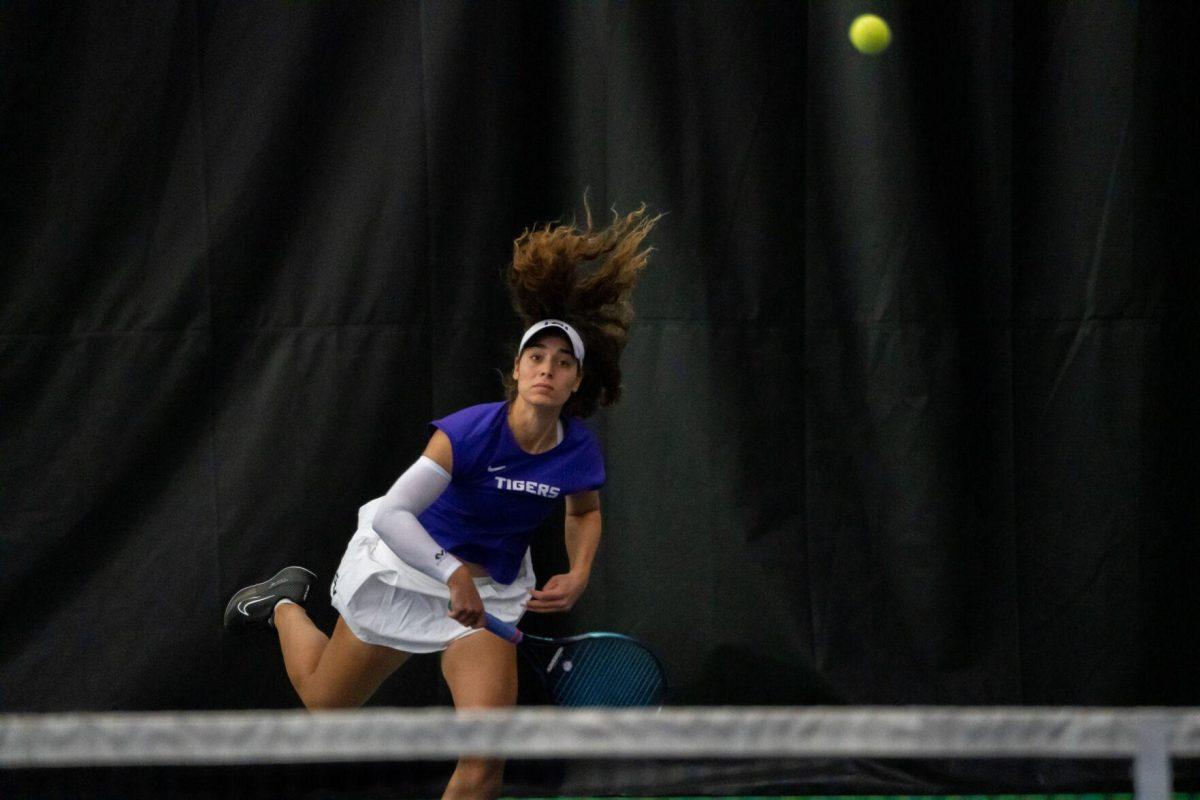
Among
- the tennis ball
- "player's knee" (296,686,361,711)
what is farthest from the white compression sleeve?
the tennis ball

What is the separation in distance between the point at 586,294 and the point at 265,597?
948 millimetres

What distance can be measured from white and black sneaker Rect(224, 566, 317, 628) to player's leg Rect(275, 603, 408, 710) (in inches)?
5.5

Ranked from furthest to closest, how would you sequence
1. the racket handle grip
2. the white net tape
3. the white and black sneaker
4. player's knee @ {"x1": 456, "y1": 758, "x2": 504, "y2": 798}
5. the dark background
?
the dark background → the white and black sneaker → the racket handle grip → player's knee @ {"x1": 456, "y1": 758, "x2": 504, "y2": 798} → the white net tape

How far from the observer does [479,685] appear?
2.54 meters

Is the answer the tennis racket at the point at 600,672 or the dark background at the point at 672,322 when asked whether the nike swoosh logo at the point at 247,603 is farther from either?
the tennis racket at the point at 600,672

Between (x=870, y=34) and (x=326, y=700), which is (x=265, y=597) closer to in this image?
(x=326, y=700)

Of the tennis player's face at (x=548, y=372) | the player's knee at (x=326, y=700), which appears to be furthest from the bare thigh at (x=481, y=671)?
the tennis player's face at (x=548, y=372)

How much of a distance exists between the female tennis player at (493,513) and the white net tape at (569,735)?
112cm

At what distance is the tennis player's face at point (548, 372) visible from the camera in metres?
2.57

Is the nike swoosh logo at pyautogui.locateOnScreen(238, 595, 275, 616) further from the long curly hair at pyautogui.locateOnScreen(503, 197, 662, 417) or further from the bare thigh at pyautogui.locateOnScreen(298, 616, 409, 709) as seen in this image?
the long curly hair at pyautogui.locateOnScreen(503, 197, 662, 417)

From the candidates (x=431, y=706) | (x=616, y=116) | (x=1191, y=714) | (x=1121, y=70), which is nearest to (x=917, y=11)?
(x=1121, y=70)

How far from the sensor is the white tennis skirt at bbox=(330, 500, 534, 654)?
264cm

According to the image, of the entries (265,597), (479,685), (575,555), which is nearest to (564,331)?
(575,555)

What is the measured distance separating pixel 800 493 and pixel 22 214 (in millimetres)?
1831
